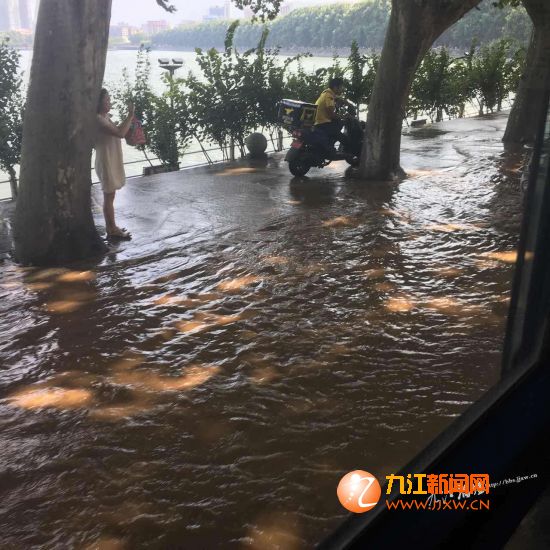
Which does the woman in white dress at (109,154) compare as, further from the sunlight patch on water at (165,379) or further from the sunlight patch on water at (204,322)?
the sunlight patch on water at (165,379)

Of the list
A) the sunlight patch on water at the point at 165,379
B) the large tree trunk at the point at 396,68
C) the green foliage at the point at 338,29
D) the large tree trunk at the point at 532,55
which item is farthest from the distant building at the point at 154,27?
the sunlight patch on water at the point at 165,379

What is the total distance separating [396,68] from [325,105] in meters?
1.25

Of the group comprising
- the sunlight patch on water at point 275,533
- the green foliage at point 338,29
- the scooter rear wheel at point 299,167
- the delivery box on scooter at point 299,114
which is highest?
the green foliage at point 338,29

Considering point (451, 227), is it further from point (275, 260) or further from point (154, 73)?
point (154, 73)

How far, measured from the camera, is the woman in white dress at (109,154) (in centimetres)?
602

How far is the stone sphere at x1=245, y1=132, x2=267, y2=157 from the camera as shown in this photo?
11.8 meters

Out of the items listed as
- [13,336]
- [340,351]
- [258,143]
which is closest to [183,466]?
A: [340,351]

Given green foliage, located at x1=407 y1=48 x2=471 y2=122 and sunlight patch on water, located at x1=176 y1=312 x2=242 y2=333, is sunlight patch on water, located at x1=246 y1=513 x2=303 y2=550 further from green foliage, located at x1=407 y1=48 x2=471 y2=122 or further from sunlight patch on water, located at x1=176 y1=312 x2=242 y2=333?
green foliage, located at x1=407 y1=48 x2=471 y2=122

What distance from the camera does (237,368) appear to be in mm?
3764

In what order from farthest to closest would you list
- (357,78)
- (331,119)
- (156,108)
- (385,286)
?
(357,78) → (156,108) → (331,119) → (385,286)

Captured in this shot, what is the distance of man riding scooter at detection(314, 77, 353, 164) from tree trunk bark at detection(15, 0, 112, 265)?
4310 mm

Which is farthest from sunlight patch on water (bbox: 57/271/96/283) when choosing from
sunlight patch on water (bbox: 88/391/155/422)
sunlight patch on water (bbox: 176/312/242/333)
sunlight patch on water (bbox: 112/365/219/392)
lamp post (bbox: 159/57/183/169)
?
lamp post (bbox: 159/57/183/169)

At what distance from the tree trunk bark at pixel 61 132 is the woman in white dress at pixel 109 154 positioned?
0.19m

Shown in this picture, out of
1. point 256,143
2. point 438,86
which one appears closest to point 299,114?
point 256,143
